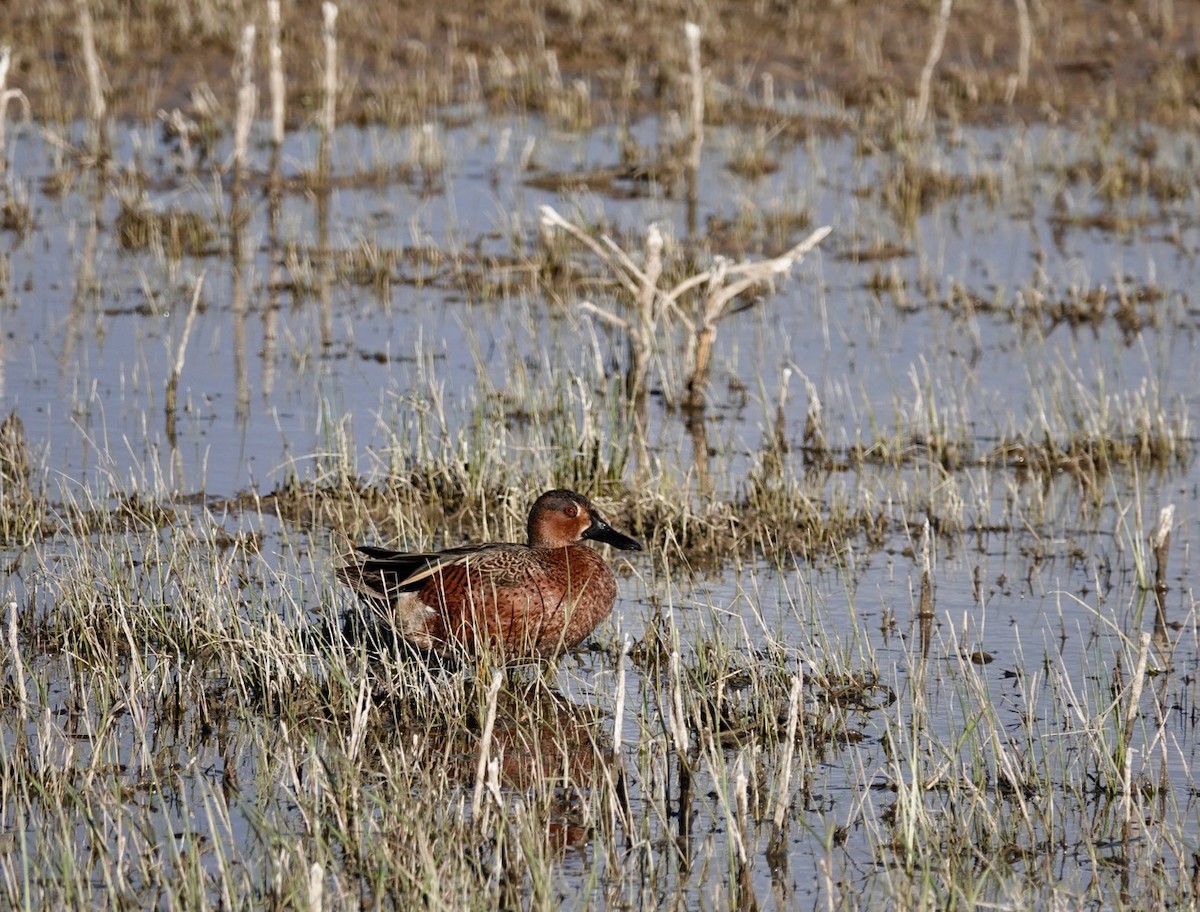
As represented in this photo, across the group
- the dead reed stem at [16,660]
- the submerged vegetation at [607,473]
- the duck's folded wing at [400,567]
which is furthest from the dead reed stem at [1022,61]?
the dead reed stem at [16,660]

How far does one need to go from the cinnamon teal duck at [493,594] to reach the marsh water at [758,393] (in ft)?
0.65

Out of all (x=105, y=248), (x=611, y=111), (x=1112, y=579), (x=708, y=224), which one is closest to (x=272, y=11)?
(x=105, y=248)

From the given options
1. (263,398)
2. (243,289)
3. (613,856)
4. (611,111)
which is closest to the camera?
(613,856)

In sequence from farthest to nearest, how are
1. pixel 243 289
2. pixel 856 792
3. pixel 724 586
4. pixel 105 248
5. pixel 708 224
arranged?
1. pixel 708 224
2. pixel 105 248
3. pixel 243 289
4. pixel 724 586
5. pixel 856 792

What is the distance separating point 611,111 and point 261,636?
13.7 m

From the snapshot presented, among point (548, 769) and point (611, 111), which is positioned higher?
point (611, 111)

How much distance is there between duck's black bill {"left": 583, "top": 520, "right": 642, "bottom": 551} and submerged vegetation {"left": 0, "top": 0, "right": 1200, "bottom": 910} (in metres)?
0.31

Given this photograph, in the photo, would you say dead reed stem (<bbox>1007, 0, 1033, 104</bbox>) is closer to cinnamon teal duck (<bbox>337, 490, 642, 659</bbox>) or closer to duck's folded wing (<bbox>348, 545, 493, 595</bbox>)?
cinnamon teal duck (<bbox>337, 490, 642, 659</bbox>)

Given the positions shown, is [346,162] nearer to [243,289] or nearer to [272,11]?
[272,11]

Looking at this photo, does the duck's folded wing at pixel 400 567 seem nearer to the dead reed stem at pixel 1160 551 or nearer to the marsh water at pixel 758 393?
the marsh water at pixel 758 393

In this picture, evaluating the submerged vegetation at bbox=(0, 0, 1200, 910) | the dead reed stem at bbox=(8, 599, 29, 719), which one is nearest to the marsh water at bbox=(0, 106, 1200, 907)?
the submerged vegetation at bbox=(0, 0, 1200, 910)

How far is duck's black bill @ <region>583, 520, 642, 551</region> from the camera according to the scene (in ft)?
22.2

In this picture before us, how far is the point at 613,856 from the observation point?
479 centimetres

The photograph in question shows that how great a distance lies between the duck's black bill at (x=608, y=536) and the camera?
6754 millimetres
